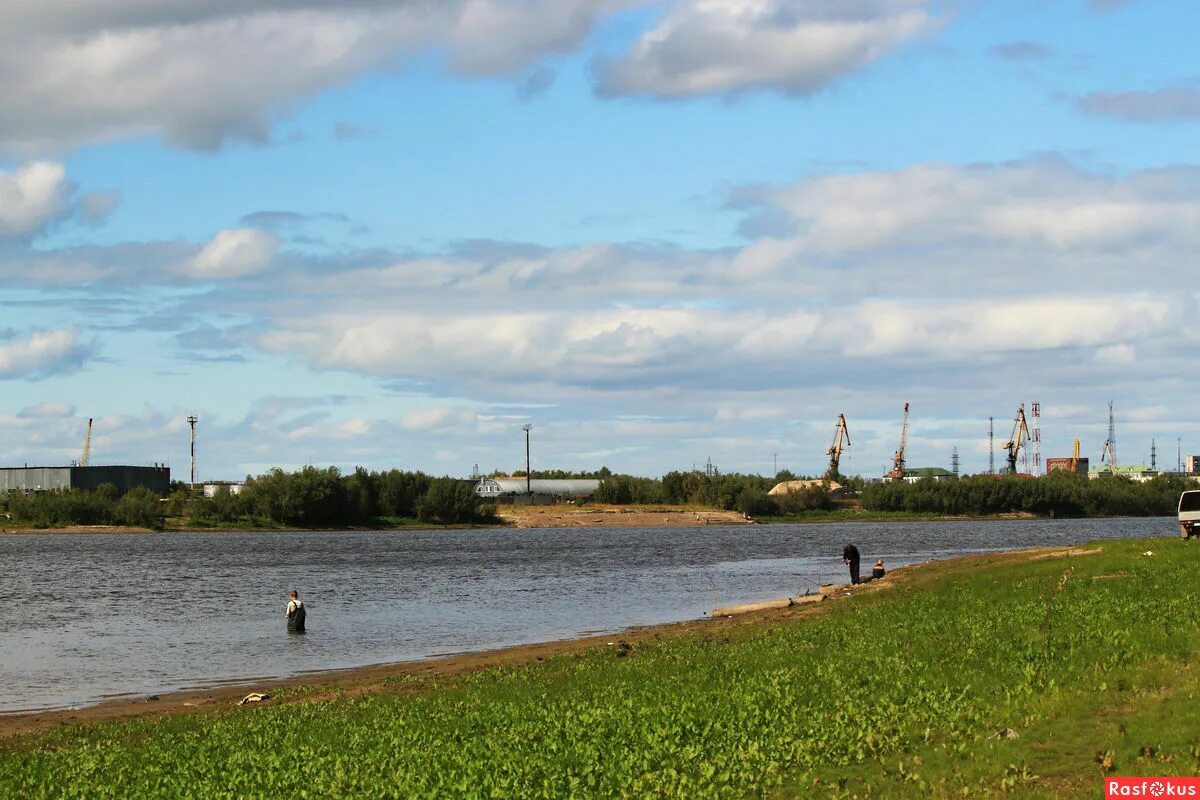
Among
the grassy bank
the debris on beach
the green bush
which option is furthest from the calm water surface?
the green bush

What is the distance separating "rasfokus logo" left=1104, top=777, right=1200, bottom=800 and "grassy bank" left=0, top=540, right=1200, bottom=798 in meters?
0.25

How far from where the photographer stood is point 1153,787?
46.1 feet

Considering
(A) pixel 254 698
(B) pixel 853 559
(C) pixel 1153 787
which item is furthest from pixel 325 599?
(C) pixel 1153 787

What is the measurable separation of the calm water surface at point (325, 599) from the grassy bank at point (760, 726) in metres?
13.3

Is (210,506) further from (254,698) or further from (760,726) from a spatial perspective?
(760,726)

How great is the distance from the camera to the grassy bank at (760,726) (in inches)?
643

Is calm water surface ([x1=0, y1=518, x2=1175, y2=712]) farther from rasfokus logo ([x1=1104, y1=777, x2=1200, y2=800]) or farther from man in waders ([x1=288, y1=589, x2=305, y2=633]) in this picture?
rasfokus logo ([x1=1104, y1=777, x2=1200, y2=800])

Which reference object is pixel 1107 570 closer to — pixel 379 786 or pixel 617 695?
pixel 617 695

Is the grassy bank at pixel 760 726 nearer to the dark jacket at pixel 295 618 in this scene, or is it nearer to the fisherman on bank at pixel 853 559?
the dark jacket at pixel 295 618

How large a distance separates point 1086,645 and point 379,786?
13068mm

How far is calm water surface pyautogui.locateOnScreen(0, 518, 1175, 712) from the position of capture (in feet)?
142

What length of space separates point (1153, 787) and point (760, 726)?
20.9 feet

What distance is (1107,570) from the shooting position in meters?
40.1

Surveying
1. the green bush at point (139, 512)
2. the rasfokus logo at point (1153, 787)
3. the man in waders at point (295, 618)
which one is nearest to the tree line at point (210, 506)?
the green bush at point (139, 512)
